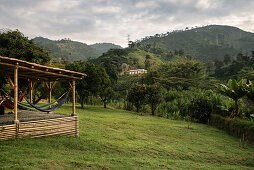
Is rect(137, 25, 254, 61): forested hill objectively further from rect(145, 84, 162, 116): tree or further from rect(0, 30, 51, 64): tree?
rect(0, 30, 51, 64): tree

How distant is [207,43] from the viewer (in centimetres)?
8881

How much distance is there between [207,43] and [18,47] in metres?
92.7

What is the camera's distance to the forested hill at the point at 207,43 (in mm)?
73750

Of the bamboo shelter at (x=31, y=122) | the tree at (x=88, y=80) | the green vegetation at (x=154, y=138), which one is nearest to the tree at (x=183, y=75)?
the green vegetation at (x=154, y=138)

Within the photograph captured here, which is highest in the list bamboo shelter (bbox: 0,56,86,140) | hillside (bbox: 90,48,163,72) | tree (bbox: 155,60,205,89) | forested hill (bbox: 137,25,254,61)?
forested hill (bbox: 137,25,254,61)

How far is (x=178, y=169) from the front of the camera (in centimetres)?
412

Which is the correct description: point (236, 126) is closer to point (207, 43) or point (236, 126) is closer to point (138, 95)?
point (138, 95)

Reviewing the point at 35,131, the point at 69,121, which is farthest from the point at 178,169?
the point at 35,131

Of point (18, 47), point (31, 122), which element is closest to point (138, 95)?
point (18, 47)

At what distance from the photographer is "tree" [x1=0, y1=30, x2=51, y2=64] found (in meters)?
10.7

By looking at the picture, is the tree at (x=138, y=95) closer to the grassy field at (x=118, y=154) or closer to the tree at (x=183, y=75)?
the grassy field at (x=118, y=154)

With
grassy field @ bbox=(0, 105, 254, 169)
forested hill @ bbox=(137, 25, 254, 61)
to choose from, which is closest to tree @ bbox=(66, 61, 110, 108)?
grassy field @ bbox=(0, 105, 254, 169)

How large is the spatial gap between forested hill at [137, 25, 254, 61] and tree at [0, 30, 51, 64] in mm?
66250

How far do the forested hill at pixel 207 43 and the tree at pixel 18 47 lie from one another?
66.2 meters
